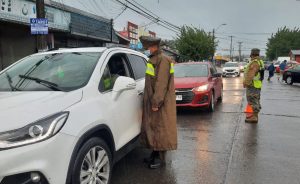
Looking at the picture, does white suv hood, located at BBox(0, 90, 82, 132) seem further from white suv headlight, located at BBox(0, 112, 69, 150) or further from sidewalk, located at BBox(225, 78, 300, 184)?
sidewalk, located at BBox(225, 78, 300, 184)

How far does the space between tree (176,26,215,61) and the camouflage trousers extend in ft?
108

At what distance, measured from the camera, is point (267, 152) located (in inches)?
234

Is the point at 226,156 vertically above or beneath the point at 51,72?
beneath

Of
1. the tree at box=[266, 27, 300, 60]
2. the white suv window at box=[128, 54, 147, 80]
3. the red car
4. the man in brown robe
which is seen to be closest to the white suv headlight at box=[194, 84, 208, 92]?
the red car

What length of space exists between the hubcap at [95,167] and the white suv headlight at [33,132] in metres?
0.56

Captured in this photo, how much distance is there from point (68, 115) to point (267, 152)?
3955mm

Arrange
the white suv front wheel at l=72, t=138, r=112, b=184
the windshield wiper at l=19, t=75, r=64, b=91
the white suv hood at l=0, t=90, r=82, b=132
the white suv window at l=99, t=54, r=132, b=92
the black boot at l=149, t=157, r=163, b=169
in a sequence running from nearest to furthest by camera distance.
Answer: the white suv hood at l=0, t=90, r=82, b=132
the white suv front wheel at l=72, t=138, r=112, b=184
the windshield wiper at l=19, t=75, r=64, b=91
the white suv window at l=99, t=54, r=132, b=92
the black boot at l=149, t=157, r=163, b=169

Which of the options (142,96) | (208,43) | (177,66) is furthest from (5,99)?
(208,43)

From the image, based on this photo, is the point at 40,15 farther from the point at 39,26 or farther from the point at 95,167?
the point at 95,167

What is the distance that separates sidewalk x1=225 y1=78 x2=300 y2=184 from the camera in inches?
185

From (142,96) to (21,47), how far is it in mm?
12674

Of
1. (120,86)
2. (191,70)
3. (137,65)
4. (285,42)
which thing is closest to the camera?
(120,86)

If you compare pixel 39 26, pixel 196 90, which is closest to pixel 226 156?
pixel 196 90

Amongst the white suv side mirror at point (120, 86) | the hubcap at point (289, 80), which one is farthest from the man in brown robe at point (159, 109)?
the hubcap at point (289, 80)
